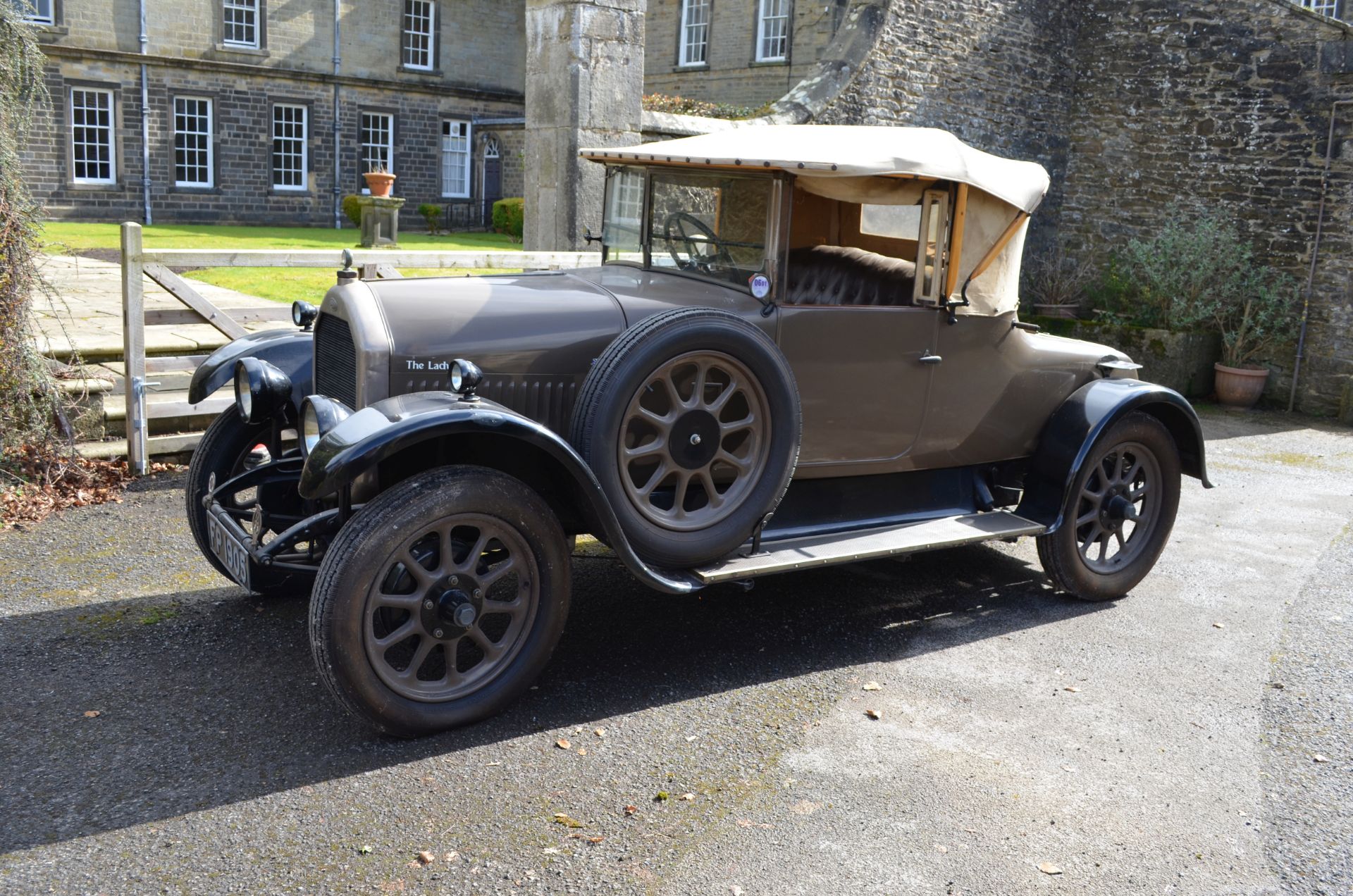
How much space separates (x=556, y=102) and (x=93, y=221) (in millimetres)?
20200

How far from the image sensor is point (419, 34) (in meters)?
29.6

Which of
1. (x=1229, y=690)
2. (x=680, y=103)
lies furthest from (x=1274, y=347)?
(x=1229, y=690)

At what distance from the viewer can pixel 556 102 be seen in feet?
29.4

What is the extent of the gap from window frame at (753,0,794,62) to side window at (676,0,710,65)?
1.61 m

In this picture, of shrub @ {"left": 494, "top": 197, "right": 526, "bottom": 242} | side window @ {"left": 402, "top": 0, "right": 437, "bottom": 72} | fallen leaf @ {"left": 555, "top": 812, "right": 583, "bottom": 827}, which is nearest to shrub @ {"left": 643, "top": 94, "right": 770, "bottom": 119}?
fallen leaf @ {"left": 555, "top": 812, "right": 583, "bottom": 827}

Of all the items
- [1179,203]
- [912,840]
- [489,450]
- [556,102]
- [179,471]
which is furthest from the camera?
[1179,203]

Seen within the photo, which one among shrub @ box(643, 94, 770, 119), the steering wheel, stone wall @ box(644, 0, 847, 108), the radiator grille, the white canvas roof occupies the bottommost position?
the radiator grille

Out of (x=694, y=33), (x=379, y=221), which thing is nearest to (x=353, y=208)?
(x=379, y=221)

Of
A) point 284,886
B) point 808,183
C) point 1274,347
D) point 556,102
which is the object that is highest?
point 556,102

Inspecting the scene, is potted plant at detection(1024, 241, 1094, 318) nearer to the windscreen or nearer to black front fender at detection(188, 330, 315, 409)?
the windscreen

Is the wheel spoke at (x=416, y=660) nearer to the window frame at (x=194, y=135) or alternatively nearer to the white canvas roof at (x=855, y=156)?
the white canvas roof at (x=855, y=156)

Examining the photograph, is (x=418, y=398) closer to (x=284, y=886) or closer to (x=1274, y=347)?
(x=284, y=886)

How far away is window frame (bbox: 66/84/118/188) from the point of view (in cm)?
2455

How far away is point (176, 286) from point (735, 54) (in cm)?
1989
